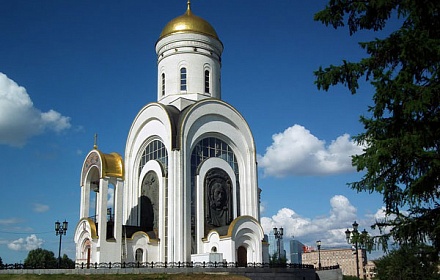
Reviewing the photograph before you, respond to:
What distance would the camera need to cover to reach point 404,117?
1066 centimetres

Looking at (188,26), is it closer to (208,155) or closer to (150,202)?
(208,155)

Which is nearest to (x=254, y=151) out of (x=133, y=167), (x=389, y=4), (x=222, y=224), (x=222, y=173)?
(x=222, y=173)

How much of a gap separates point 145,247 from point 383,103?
22.7 m

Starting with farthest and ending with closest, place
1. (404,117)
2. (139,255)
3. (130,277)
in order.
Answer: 1. (139,255)
2. (130,277)
3. (404,117)

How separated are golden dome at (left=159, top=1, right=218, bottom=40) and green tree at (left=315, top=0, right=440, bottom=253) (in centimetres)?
2558

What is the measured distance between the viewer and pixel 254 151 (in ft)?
115

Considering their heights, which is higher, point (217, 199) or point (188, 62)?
point (188, 62)

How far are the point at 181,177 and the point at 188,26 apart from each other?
12204 millimetres

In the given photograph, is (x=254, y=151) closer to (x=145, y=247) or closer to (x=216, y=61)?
(x=216, y=61)

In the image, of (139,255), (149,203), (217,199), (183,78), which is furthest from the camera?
(183,78)

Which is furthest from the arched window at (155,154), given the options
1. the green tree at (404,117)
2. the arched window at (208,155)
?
the green tree at (404,117)

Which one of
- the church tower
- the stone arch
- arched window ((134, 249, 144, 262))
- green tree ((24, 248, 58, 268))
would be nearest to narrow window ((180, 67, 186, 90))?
the church tower

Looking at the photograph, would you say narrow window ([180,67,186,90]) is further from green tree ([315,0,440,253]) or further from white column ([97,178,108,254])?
green tree ([315,0,440,253])

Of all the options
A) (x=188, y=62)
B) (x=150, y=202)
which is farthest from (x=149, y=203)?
(x=188, y=62)
